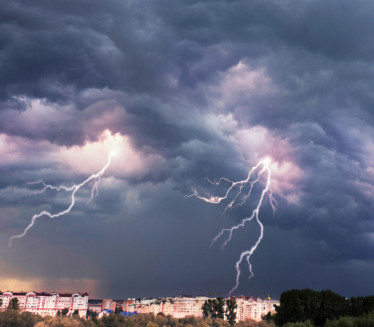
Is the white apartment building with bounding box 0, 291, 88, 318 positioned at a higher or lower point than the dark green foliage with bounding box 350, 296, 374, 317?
lower

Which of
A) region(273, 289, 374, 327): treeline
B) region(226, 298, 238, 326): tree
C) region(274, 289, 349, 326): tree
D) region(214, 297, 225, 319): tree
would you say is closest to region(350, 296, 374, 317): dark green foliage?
region(273, 289, 374, 327): treeline

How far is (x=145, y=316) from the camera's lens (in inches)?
5418

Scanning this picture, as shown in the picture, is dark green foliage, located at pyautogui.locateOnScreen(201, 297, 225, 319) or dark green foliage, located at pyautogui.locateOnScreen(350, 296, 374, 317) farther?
dark green foliage, located at pyautogui.locateOnScreen(201, 297, 225, 319)

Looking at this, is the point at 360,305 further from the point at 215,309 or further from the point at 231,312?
the point at 215,309

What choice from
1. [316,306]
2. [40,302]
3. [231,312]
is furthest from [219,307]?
[40,302]

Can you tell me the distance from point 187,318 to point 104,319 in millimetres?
31464

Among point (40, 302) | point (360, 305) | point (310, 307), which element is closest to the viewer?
point (310, 307)

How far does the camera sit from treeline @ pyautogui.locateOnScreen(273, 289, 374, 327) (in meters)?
59.6

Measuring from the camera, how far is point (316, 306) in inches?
2361

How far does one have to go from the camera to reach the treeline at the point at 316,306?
59.6 meters

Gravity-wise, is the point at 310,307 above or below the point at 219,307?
above

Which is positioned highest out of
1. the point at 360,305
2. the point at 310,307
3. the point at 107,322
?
the point at 360,305

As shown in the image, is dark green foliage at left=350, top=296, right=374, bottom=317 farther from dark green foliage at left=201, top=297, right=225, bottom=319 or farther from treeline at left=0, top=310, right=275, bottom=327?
dark green foliage at left=201, top=297, right=225, bottom=319

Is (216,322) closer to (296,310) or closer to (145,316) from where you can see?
(145,316)
